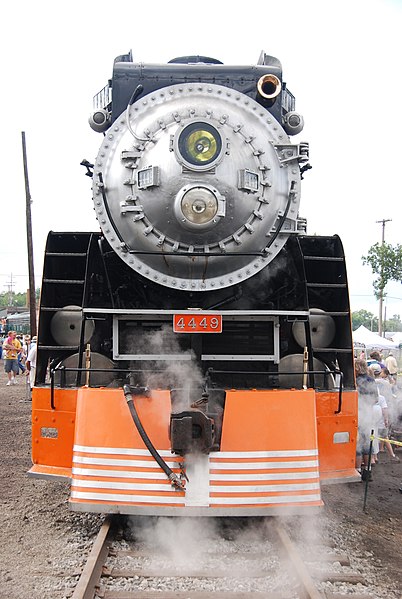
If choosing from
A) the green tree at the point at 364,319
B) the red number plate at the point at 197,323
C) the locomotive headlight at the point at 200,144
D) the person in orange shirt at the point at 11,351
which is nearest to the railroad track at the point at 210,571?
the red number plate at the point at 197,323

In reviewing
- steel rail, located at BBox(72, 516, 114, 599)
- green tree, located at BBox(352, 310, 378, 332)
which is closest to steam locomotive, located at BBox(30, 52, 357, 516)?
steel rail, located at BBox(72, 516, 114, 599)

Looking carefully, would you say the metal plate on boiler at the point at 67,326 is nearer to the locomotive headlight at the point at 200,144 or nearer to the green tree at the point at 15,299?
the locomotive headlight at the point at 200,144

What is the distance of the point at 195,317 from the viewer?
13.7 feet

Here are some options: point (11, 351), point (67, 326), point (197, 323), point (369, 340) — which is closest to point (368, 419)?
point (197, 323)

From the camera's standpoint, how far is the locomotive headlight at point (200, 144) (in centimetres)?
403

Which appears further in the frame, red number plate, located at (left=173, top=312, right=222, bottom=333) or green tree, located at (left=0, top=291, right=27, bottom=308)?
green tree, located at (left=0, top=291, right=27, bottom=308)

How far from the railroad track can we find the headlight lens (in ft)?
8.33

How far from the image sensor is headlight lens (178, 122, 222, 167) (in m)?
4.03

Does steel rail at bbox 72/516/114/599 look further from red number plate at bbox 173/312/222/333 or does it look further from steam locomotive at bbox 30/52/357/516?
red number plate at bbox 173/312/222/333

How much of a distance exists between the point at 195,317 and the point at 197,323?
4 cm

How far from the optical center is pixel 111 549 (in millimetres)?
3768

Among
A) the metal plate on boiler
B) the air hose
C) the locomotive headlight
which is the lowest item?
the air hose

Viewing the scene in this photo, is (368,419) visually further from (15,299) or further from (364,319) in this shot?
(15,299)

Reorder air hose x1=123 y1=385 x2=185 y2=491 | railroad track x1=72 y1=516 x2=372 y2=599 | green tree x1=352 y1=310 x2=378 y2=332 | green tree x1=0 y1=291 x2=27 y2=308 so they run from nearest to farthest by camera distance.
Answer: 1. railroad track x1=72 y1=516 x2=372 y2=599
2. air hose x1=123 y1=385 x2=185 y2=491
3. green tree x1=352 y1=310 x2=378 y2=332
4. green tree x1=0 y1=291 x2=27 y2=308
